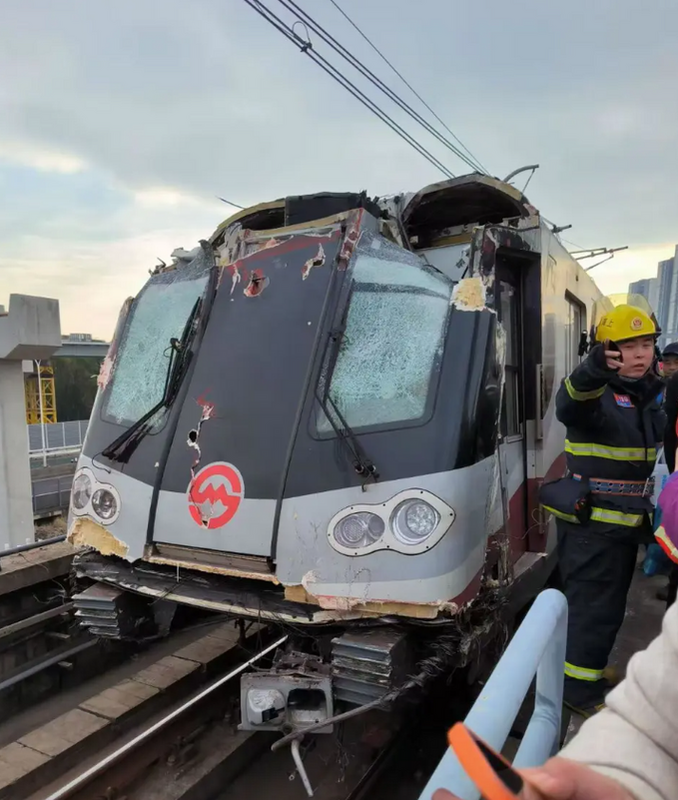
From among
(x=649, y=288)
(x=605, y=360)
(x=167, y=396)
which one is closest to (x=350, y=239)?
(x=167, y=396)

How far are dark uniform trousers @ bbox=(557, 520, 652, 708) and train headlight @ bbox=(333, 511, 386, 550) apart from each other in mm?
1289

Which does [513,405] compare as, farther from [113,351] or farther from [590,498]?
[113,351]

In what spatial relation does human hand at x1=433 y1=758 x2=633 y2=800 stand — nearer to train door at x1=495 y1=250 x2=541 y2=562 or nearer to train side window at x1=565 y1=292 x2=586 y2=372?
train door at x1=495 y1=250 x2=541 y2=562

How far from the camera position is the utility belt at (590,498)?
3.17 meters

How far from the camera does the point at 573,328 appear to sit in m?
4.90

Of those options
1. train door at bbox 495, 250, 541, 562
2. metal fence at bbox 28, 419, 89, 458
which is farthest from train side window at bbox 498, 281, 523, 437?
metal fence at bbox 28, 419, 89, 458

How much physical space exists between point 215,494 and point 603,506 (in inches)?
79.5

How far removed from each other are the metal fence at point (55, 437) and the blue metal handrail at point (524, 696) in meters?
18.4

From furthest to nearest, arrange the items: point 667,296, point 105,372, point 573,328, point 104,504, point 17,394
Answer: point 667,296 → point 17,394 → point 573,328 → point 105,372 → point 104,504

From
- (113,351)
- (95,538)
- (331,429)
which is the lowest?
(95,538)

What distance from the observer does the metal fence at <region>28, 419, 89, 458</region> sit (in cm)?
1886

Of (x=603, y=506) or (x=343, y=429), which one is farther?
(x=603, y=506)

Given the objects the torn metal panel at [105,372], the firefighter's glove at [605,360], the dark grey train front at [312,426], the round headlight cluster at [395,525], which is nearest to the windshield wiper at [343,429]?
→ the dark grey train front at [312,426]

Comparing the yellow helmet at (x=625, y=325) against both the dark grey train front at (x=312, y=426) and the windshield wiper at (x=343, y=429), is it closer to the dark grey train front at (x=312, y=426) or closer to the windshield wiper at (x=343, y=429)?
the dark grey train front at (x=312, y=426)
